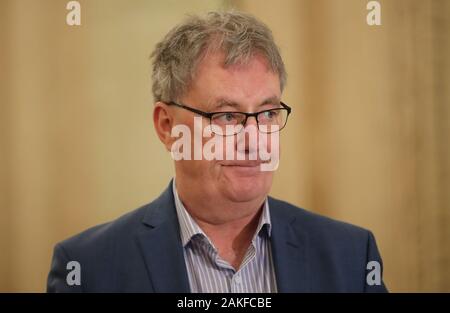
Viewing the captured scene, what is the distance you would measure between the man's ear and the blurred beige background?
0.14 m

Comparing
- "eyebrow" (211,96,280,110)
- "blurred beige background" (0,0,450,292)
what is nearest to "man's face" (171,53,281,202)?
"eyebrow" (211,96,280,110)

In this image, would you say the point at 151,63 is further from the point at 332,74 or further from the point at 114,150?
the point at 332,74

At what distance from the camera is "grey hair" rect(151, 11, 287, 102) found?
140 centimetres

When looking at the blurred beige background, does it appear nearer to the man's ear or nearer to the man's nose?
the man's ear

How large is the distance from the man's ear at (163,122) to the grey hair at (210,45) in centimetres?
3

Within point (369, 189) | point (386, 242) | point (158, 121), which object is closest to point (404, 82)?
point (369, 189)

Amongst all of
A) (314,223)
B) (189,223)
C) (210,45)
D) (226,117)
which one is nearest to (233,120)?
(226,117)

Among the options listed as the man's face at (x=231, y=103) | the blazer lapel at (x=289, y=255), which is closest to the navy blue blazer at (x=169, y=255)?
the blazer lapel at (x=289, y=255)

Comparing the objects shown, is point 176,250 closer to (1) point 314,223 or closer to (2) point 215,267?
(2) point 215,267

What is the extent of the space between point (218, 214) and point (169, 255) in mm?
177

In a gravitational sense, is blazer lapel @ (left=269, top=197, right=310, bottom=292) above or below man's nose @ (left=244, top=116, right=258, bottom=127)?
below

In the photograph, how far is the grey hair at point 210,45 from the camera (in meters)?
1.40

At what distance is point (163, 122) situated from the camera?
152 cm

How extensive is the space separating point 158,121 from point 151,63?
0.72ft
